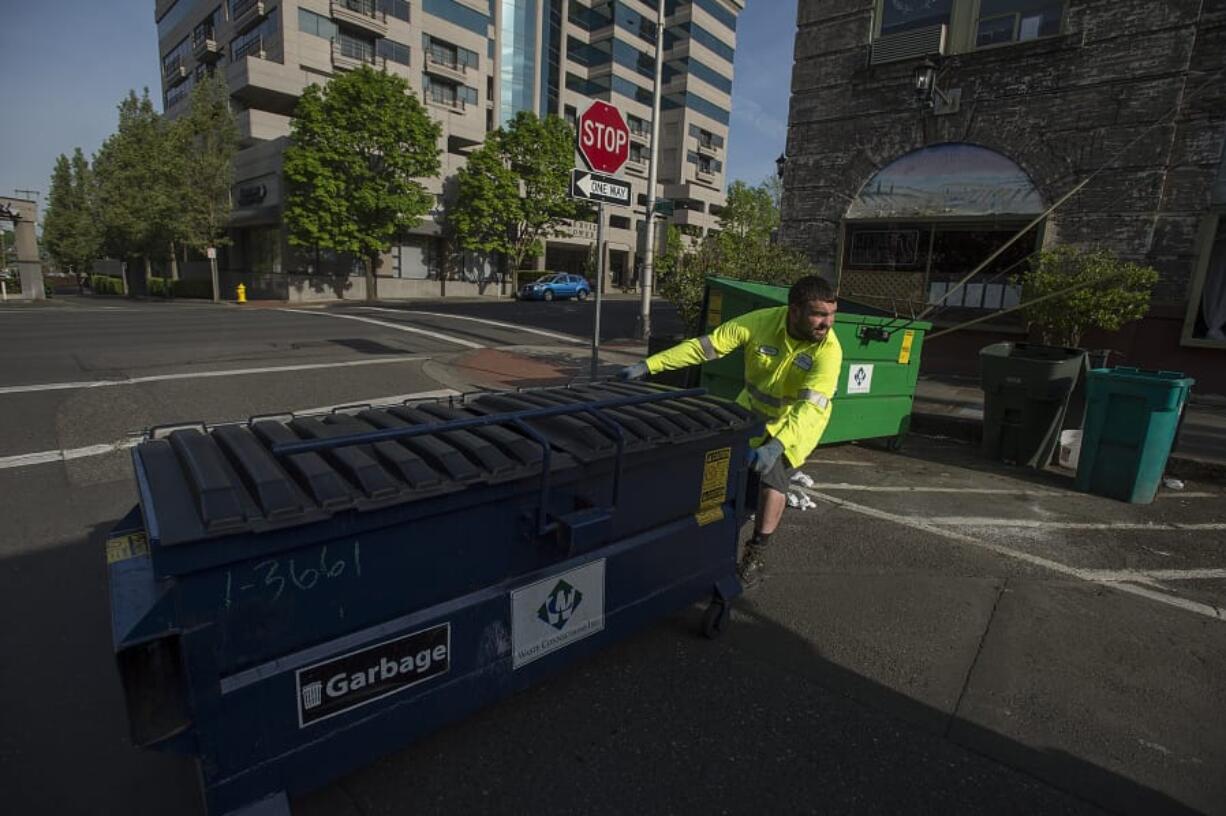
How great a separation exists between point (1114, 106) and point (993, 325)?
364cm

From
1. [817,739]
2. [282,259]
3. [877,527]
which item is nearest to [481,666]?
[817,739]

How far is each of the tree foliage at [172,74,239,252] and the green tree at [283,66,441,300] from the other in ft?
9.34

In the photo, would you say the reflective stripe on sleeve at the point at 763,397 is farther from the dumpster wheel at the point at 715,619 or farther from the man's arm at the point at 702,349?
the dumpster wheel at the point at 715,619

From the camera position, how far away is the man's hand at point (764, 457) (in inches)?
132

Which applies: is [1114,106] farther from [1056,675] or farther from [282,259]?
[282,259]

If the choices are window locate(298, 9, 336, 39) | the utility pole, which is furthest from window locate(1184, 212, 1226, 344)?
window locate(298, 9, 336, 39)

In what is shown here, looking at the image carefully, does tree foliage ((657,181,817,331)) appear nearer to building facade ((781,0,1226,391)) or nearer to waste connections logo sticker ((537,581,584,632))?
building facade ((781,0,1226,391))

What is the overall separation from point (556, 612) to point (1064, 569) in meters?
3.72

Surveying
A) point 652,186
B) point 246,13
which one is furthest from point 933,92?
point 246,13

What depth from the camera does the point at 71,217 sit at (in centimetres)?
4191

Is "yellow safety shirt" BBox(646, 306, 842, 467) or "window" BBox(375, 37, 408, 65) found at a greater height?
"window" BBox(375, 37, 408, 65)

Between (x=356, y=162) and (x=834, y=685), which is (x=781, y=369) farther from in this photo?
(x=356, y=162)

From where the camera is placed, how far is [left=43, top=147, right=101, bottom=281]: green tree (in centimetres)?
3731

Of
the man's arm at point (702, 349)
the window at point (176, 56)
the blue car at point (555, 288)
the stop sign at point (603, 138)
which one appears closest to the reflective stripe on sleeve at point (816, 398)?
the man's arm at point (702, 349)
